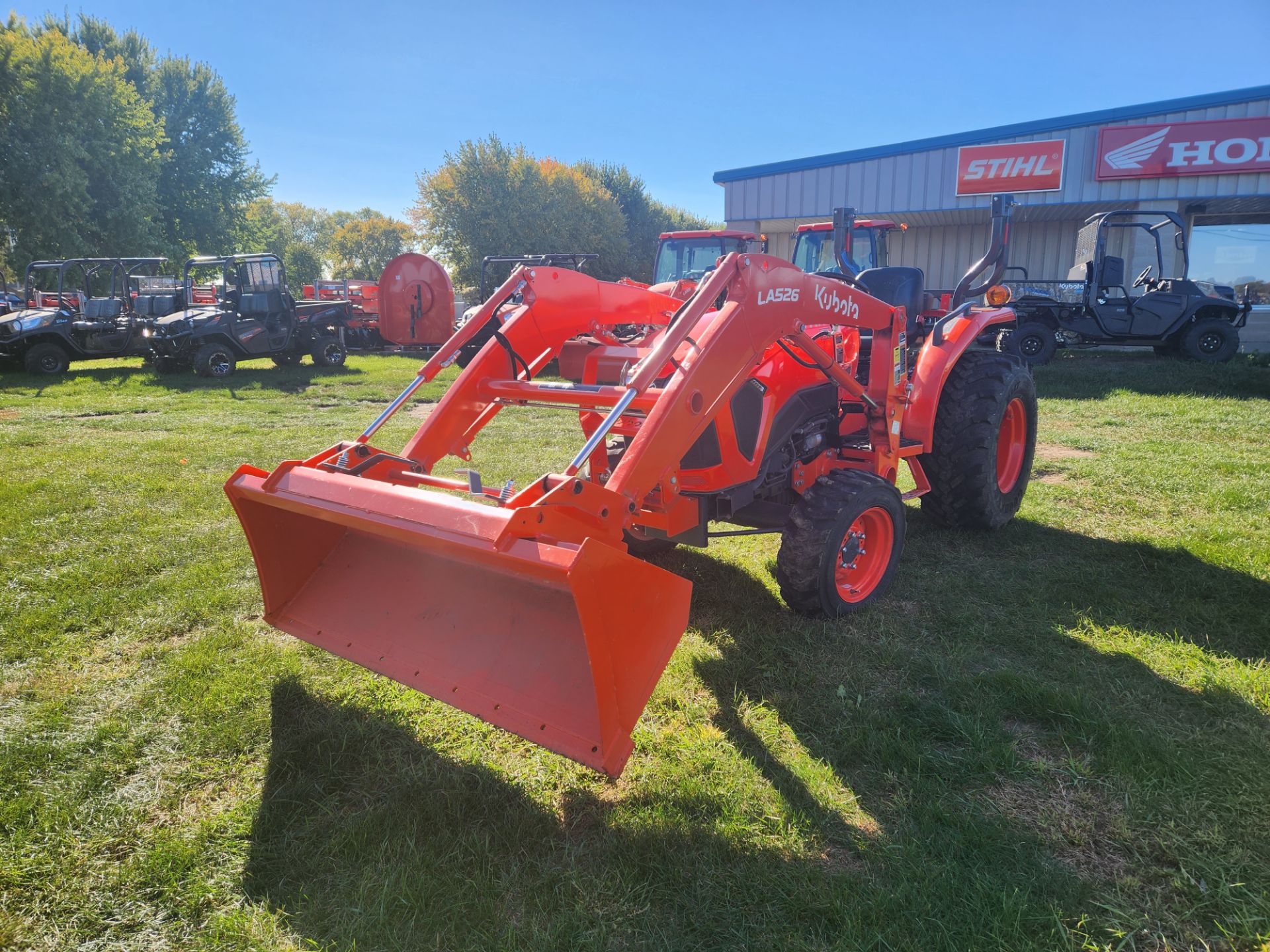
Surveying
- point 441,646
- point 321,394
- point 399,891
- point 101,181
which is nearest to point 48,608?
point 441,646

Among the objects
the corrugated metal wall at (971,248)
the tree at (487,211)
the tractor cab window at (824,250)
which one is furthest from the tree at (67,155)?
the corrugated metal wall at (971,248)

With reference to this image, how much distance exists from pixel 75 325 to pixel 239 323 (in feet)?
9.47

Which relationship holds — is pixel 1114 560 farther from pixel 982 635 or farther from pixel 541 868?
pixel 541 868

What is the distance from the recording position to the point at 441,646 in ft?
9.66

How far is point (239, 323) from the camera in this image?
14.3m

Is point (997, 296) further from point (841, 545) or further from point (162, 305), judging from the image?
point (162, 305)

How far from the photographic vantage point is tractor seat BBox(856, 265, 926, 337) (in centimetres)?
525

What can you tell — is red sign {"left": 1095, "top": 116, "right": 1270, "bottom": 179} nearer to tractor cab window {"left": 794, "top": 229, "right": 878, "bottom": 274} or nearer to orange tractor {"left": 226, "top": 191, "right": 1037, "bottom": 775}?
tractor cab window {"left": 794, "top": 229, "right": 878, "bottom": 274}

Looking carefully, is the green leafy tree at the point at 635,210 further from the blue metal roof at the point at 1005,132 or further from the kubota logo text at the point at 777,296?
the kubota logo text at the point at 777,296

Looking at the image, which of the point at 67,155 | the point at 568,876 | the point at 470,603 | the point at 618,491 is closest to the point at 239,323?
the point at 470,603

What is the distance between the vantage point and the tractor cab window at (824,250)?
998cm

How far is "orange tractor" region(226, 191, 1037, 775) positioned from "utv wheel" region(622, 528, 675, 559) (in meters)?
0.03

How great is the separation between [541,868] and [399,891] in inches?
16.0

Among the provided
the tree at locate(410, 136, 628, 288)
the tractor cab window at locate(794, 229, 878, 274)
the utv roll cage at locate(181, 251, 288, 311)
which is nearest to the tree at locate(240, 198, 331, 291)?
the utv roll cage at locate(181, 251, 288, 311)
